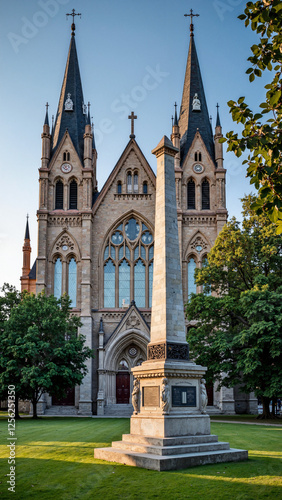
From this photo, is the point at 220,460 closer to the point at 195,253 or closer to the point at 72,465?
the point at 72,465

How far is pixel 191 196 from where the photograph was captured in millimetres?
44969

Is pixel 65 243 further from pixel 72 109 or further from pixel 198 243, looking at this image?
pixel 72 109

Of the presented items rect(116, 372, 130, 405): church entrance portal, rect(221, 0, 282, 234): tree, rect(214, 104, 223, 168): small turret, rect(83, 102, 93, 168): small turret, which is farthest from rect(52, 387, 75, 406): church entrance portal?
rect(221, 0, 282, 234): tree

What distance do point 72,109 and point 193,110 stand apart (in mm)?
10707

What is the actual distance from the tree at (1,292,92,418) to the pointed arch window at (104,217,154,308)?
875 centimetres

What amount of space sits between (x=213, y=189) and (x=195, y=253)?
5.66 metres

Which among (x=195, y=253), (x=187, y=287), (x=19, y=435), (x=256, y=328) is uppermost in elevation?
(x=195, y=253)

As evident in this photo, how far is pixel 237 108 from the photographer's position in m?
10.3

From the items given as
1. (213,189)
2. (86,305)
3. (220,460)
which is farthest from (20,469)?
(213,189)

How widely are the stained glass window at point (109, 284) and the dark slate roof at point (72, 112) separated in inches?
380

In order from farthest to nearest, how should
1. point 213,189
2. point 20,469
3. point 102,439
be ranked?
point 213,189 → point 102,439 → point 20,469

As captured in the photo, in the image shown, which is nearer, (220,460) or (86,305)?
(220,460)

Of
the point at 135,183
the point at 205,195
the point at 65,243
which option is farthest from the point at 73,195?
the point at 205,195

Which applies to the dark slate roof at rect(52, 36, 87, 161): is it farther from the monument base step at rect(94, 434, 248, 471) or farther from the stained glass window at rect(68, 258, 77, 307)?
the monument base step at rect(94, 434, 248, 471)
